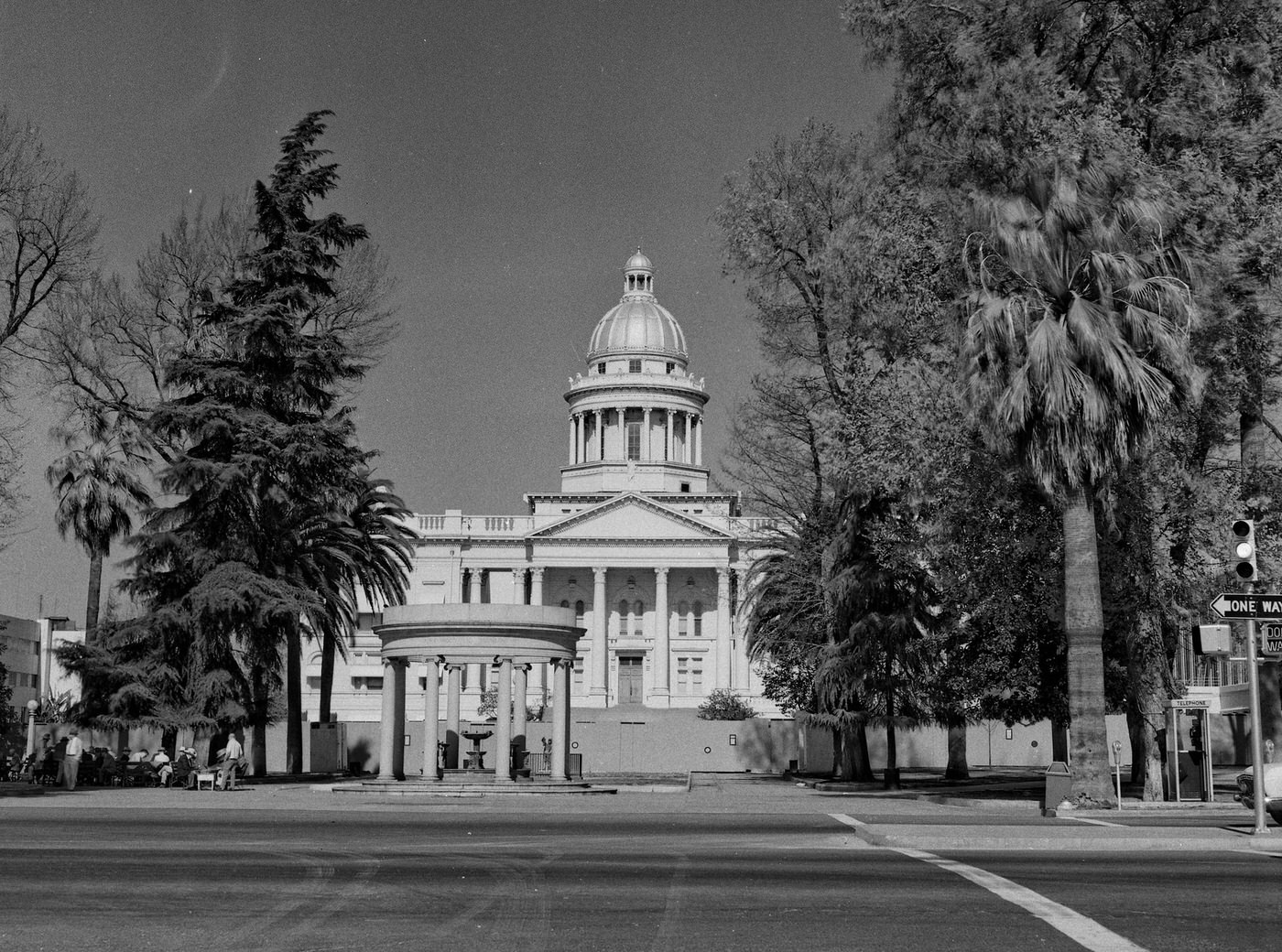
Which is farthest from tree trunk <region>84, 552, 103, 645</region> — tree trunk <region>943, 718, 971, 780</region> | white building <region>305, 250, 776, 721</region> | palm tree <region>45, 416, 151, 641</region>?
white building <region>305, 250, 776, 721</region>

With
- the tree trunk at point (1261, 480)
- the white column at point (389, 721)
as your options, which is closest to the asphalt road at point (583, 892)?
the tree trunk at point (1261, 480)

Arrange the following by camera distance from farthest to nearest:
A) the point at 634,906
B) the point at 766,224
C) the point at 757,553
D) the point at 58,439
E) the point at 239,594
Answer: the point at 757,553, the point at 58,439, the point at 239,594, the point at 766,224, the point at 634,906

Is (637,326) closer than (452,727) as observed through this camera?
No

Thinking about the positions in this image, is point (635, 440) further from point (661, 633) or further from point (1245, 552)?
point (1245, 552)

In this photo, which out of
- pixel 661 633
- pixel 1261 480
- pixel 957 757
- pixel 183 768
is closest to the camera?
pixel 1261 480

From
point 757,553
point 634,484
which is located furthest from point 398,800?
point 634,484

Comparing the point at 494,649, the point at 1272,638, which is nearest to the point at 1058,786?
the point at 1272,638

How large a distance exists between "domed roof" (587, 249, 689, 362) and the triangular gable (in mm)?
22755

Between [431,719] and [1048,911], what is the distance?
1000 inches

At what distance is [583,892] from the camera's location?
1306cm

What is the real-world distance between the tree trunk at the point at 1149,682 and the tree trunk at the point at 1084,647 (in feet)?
10.6

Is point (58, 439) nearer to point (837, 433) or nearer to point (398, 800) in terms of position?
point (398, 800)

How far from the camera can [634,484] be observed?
11119 centimetres

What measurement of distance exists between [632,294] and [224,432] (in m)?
86.8
